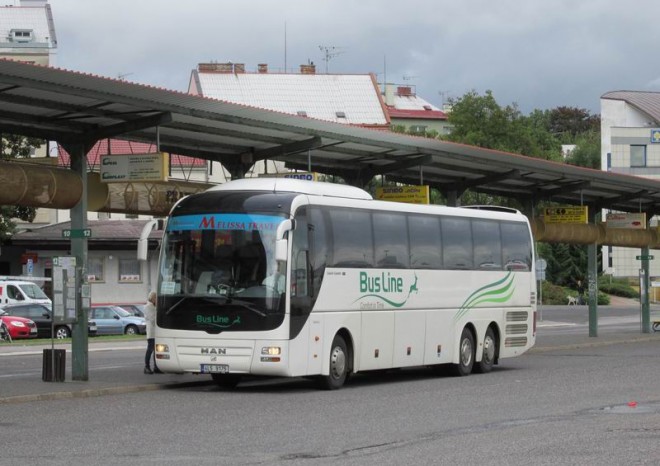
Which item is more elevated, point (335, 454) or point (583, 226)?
point (583, 226)

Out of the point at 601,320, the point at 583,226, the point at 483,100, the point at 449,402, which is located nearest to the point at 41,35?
the point at 483,100

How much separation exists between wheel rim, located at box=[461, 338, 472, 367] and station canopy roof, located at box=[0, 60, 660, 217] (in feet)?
14.2

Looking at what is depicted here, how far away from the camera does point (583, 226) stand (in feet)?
131

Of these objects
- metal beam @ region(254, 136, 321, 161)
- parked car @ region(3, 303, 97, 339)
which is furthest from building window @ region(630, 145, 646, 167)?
metal beam @ region(254, 136, 321, 161)

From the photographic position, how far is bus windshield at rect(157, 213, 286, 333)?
813 inches

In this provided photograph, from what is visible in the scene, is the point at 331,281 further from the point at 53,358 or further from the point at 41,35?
the point at 41,35

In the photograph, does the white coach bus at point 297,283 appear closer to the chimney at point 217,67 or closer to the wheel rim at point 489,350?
the wheel rim at point 489,350

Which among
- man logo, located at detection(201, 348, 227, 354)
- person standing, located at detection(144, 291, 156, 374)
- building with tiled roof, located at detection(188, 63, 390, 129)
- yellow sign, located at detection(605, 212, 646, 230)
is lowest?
man logo, located at detection(201, 348, 227, 354)

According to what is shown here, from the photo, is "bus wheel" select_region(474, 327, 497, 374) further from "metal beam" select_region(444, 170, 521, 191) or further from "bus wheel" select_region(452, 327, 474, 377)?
"metal beam" select_region(444, 170, 521, 191)

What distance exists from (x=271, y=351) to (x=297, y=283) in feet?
4.04

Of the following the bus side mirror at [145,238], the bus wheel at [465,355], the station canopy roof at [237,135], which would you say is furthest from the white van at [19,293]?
the bus side mirror at [145,238]

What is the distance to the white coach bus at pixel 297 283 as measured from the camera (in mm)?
20641

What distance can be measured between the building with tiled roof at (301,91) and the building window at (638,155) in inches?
780

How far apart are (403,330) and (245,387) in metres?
3.28
